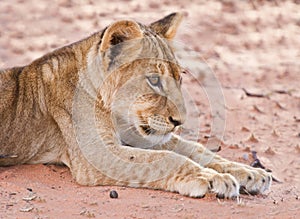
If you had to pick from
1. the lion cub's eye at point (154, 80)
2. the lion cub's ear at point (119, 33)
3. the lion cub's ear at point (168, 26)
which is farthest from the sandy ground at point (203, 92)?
the lion cub's ear at point (168, 26)

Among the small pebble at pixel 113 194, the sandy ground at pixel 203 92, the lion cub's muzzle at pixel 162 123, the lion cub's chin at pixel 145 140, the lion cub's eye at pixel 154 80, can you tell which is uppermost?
the lion cub's eye at pixel 154 80

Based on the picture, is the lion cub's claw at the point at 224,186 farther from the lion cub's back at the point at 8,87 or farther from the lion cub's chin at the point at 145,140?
the lion cub's back at the point at 8,87

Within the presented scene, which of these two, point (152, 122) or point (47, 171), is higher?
point (152, 122)

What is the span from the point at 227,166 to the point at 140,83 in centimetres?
89

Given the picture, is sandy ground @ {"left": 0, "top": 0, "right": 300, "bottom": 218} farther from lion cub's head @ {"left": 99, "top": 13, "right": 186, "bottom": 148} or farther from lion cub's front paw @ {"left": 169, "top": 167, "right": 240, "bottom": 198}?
lion cub's head @ {"left": 99, "top": 13, "right": 186, "bottom": 148}

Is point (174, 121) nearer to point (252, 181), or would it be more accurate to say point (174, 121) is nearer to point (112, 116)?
point (112, 116)

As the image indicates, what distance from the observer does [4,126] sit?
18.5 feet

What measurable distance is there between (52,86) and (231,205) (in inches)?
62.5

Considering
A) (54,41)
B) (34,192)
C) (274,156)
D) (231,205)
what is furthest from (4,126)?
(54,41)

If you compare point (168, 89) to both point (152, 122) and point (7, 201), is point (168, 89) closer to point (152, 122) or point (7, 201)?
point (152, 122)

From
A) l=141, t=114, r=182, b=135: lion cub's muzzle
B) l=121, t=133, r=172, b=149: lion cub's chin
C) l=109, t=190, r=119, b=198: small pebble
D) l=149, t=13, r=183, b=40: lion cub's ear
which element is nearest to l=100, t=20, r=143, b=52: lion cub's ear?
l=149, t=13, r=183, b=40: lion cub's ear

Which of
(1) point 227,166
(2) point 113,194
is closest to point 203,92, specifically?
(1) point 227,166

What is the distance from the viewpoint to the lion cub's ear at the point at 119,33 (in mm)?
5219

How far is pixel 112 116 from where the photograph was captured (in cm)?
550
